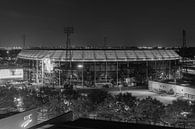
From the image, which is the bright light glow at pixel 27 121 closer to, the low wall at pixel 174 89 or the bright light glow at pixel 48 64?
the low wall at pixel 174 89

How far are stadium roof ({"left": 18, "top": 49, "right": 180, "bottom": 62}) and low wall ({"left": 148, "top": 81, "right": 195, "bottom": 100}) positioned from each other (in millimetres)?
9955

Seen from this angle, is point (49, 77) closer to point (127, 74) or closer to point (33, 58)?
point (33, 58)

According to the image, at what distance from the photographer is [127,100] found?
97.5ft

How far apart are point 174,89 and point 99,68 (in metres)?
17.6

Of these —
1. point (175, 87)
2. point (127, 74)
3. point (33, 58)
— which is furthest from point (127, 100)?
point (33, 58)

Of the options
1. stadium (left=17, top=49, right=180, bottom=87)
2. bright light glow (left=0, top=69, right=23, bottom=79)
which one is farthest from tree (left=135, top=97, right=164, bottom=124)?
bright light glow (left=0, top=69, right=23, bottom=79)

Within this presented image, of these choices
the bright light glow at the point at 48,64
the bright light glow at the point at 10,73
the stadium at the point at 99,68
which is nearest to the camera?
the bright light glow at the point at 10,73

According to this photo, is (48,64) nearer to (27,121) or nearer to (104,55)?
(104,55)

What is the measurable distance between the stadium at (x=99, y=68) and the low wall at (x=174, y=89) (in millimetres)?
6831

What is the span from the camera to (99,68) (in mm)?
58562

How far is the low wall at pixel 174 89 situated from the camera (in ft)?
134

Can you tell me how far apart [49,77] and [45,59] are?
12.5 feet

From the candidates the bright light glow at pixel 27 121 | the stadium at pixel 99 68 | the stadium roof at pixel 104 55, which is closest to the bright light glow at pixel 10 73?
the stadium at pixel 99 68

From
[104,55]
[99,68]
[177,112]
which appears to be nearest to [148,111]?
[177,112]
